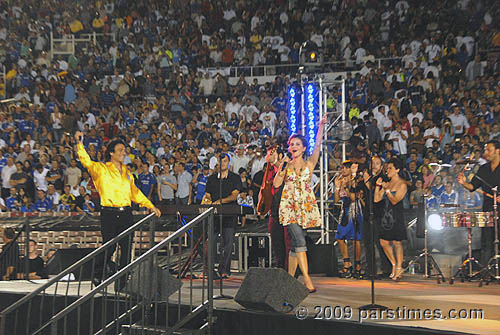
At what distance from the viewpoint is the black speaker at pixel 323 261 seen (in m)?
11.3

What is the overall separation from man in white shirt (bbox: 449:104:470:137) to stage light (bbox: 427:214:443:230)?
5150 millimetres

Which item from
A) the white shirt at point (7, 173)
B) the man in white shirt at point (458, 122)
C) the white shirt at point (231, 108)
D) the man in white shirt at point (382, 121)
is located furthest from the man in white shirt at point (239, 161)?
the white shirt at point (7, 173)

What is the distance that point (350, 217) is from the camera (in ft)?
36.2

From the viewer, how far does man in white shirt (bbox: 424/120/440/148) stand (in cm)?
1500

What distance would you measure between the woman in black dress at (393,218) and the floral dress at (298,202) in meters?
2.30

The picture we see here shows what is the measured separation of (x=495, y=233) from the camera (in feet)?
32.0

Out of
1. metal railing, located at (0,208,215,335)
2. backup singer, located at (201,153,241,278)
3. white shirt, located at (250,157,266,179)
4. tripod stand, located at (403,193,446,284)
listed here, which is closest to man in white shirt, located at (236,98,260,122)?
white shirt, located at (250,157,266,179)

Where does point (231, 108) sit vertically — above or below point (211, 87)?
below

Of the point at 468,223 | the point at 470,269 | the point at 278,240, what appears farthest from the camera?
the point at 470,269

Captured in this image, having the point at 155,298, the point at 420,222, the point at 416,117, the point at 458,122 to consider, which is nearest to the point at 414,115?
the point at 416,117

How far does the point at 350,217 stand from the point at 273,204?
2.18m

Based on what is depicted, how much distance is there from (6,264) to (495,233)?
288 inches

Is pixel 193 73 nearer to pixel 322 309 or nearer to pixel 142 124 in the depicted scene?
pixel 142 124

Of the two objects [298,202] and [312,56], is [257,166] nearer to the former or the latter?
[312,56]
